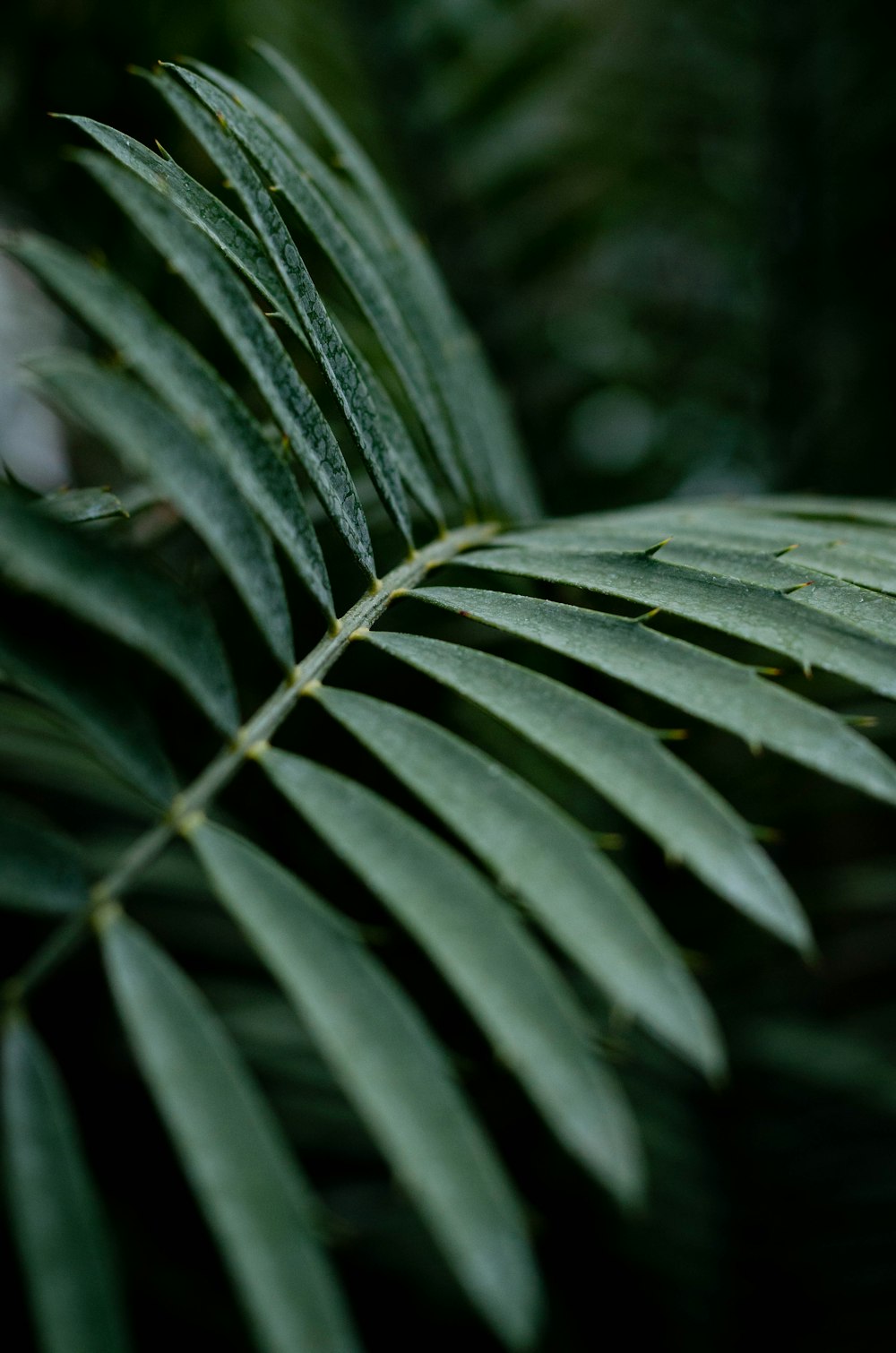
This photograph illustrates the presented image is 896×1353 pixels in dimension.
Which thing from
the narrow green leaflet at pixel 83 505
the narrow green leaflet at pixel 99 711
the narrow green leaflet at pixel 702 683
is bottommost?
the narrow green leaflet at pixel 702 683

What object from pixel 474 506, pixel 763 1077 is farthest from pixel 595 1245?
pixel 474 506

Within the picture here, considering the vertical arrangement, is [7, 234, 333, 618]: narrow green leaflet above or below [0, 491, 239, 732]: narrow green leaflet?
above

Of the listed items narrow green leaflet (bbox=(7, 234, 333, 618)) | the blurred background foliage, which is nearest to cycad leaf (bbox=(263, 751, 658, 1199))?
narrow green leaflet (bbox=(7, 234, 333, 618))

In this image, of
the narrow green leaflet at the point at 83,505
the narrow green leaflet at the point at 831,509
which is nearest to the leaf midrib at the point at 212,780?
the narrow green leaflet at the point at 83,505

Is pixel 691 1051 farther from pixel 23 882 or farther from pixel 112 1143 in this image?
pixel 112 1143

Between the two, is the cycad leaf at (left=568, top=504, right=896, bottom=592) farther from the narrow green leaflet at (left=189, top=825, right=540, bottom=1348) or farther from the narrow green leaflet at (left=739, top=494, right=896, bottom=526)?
the narrow green leaflet at (left=189, top=825, right=540, bottom=1348)

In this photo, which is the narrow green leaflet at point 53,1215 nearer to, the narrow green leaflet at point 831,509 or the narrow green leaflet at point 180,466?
the narrow green leaflet at point 180,466

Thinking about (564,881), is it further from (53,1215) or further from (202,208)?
(202,208)
